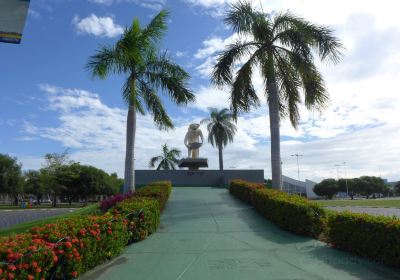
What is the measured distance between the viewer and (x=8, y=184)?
49.1m

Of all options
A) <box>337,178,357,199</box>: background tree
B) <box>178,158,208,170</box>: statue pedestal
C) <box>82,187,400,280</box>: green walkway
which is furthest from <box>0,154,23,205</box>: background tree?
<box>337,178,357,199</box>: background tree

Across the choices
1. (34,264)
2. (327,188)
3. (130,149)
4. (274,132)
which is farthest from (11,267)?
(327,188)

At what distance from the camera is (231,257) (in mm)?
7605

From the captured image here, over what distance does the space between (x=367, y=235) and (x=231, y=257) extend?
261 cm

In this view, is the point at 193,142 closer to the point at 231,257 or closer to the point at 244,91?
the point at 244,91

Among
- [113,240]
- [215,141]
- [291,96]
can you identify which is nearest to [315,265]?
[113,240]

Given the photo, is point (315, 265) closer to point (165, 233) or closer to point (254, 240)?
point (254, 240)

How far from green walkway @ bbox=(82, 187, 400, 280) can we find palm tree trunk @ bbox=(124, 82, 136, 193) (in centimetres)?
344

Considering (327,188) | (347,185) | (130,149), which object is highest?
(347,185)

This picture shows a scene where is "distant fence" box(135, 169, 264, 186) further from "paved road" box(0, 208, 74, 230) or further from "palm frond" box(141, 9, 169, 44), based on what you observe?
"palm frond" box(141, 9, 169, 44)

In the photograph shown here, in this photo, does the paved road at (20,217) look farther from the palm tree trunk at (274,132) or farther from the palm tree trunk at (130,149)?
the palm tree trunk at (274,132)

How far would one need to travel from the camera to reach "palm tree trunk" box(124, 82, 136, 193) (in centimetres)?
1438

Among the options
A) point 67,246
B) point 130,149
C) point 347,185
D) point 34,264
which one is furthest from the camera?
point 347,185

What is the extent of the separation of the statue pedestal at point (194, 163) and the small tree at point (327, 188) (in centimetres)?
5358
